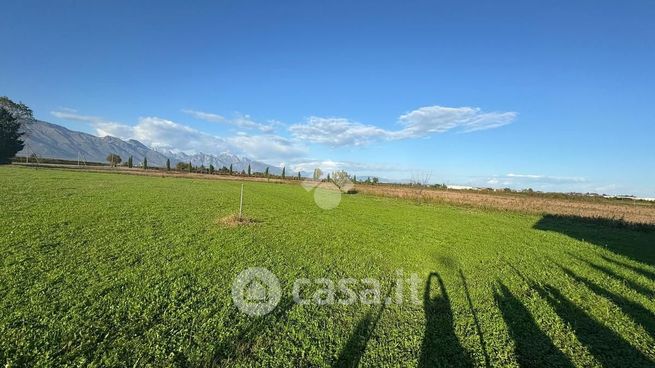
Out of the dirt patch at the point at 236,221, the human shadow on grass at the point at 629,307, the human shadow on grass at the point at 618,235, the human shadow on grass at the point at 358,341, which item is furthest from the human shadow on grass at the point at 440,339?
the human shadow on grass at the point at 618,235

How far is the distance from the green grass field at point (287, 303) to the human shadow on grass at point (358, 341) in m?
0.03

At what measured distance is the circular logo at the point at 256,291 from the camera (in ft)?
21.2

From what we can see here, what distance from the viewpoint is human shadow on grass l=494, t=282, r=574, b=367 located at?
545 centimetres

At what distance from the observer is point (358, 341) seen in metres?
5.61

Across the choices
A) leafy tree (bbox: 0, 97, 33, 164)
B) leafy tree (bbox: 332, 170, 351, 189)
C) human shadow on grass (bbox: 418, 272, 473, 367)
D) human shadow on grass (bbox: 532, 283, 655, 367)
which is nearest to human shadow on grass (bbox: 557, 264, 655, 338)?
A: human shadow on grass (bbox: 532, 283, 655, 367)

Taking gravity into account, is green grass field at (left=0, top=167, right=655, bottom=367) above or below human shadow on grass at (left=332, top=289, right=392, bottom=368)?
above

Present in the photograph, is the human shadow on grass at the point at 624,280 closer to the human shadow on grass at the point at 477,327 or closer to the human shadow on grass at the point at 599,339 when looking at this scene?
the human shadow on grass at the point at 599,339

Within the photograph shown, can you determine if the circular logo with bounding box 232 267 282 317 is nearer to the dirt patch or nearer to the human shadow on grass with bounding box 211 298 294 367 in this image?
the human shadow on grass with bounding box 211 298 294 367

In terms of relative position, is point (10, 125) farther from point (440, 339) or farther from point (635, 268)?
point (635, 268)

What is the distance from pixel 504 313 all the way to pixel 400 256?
15.6 feet

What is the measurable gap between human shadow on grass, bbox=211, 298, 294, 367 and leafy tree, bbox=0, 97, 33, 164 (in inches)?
3834

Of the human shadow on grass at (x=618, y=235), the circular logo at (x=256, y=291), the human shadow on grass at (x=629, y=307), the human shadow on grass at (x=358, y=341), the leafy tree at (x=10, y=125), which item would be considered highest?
the leafy tree at (x=10, y=125)

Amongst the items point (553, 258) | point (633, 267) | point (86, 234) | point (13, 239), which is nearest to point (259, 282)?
point (86, 234)

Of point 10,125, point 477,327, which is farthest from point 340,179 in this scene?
point 10,125
